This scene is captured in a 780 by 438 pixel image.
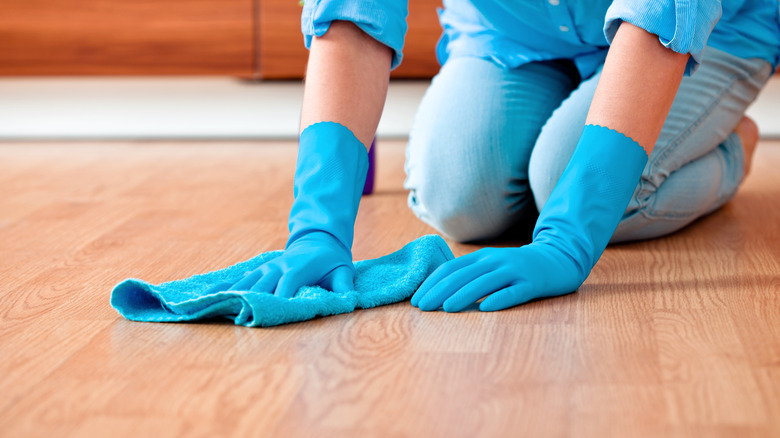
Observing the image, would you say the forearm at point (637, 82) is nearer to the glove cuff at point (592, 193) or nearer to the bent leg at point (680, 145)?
the glove cuff at point (592, 193)

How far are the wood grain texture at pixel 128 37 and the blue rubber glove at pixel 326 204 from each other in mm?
1244

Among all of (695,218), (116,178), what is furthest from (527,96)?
(116,178)

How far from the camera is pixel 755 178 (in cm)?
163

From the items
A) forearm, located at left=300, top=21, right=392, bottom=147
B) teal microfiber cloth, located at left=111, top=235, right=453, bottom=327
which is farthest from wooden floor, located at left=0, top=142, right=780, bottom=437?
forearm, located at left=300, top=21, right=392, bottom=147

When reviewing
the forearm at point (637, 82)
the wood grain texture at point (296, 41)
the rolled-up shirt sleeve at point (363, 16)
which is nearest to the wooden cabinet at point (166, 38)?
the wood grain texture at point (296, 41)

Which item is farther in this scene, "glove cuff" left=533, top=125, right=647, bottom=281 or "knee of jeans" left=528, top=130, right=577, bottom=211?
"knee of jeans" left=528, top=130, right=577, bottom=211

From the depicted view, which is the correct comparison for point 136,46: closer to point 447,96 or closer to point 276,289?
point 447,96

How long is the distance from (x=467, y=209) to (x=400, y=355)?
445mm

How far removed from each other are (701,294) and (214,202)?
0.85 metres

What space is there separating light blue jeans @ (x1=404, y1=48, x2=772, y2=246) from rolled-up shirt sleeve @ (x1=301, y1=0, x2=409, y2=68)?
0.23 meters

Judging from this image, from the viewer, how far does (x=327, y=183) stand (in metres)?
0.90

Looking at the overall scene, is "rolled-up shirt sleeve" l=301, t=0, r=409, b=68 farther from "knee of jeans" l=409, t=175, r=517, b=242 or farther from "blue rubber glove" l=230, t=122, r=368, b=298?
"knee of jeans" l=409, t=175, r=517, b=242

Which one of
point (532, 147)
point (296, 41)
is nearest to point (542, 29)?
point (532, 147)

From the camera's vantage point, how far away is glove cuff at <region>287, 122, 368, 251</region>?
0.89 meters
